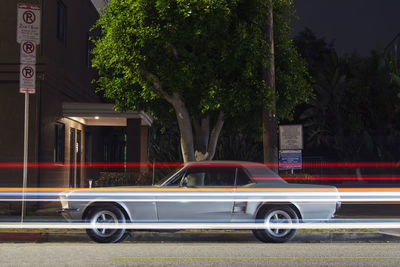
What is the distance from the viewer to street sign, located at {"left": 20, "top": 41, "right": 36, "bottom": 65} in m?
12.8

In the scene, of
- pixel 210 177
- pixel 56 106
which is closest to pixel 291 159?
pixel 210 177

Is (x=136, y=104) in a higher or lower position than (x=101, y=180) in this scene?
higher

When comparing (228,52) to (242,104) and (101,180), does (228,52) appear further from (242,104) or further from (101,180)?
(101,180)

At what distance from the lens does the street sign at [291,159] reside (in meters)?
12.4

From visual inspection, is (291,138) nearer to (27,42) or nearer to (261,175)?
(261,175)

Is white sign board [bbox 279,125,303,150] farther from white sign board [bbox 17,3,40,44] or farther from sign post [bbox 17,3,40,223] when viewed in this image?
white sign board [bbox 17,3,40,44]

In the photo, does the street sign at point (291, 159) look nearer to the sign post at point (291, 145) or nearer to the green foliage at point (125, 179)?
the sign post at point (291, 145)

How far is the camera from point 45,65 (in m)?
16.6

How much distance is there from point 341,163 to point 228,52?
20333mm

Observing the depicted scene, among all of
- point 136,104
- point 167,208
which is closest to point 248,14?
point 136,104

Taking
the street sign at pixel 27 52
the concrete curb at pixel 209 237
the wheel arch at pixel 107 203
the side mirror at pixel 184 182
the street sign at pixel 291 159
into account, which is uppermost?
the street sign at pixel 27 52

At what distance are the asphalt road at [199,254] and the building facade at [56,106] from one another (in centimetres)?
690

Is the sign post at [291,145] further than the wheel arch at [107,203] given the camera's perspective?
Yes

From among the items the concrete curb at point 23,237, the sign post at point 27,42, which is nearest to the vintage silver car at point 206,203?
the concrete curb at point 23,237
